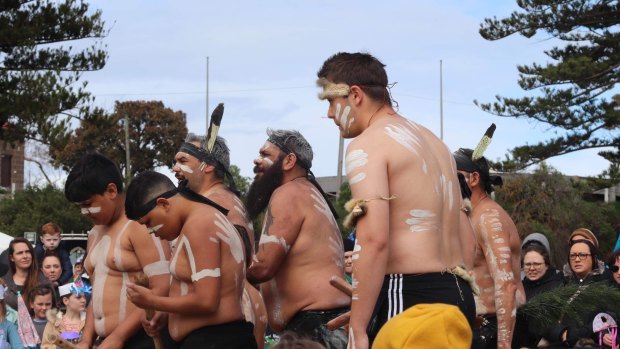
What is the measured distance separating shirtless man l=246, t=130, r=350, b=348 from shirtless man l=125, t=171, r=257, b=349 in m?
0.56

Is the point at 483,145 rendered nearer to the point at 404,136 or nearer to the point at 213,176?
the point at 213,176

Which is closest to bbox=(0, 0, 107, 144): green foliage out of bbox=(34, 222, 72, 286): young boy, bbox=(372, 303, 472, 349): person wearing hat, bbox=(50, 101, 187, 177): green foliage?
bbox=(34, 222, 72, 286): young boy

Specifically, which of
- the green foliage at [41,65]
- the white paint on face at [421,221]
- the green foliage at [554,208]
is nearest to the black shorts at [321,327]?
the white paint on face at [421,221]

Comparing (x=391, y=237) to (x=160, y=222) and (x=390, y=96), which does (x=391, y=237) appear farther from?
(x=160, y=222)

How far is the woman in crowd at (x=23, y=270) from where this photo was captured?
33.1 feet

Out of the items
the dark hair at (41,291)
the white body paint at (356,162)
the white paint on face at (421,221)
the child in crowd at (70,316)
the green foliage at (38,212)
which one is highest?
the white body paint at (356,162)

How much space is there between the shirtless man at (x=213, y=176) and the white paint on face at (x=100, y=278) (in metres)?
1.00

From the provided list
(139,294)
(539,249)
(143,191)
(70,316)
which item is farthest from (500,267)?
(70,316)

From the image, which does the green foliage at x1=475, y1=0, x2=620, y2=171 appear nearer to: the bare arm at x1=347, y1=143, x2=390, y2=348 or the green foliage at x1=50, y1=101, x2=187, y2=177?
the bare arm at x1=347, y1=143, x2=390, y2=348

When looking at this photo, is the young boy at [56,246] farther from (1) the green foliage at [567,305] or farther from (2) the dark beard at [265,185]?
(1) the green foliage at [567,305]

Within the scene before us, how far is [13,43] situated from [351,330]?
56.5 feet

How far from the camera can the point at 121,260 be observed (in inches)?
221

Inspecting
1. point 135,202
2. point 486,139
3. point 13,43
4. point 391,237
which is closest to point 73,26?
point 13,43

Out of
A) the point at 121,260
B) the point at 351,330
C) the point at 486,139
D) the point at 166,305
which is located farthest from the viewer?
the point at 486,139
